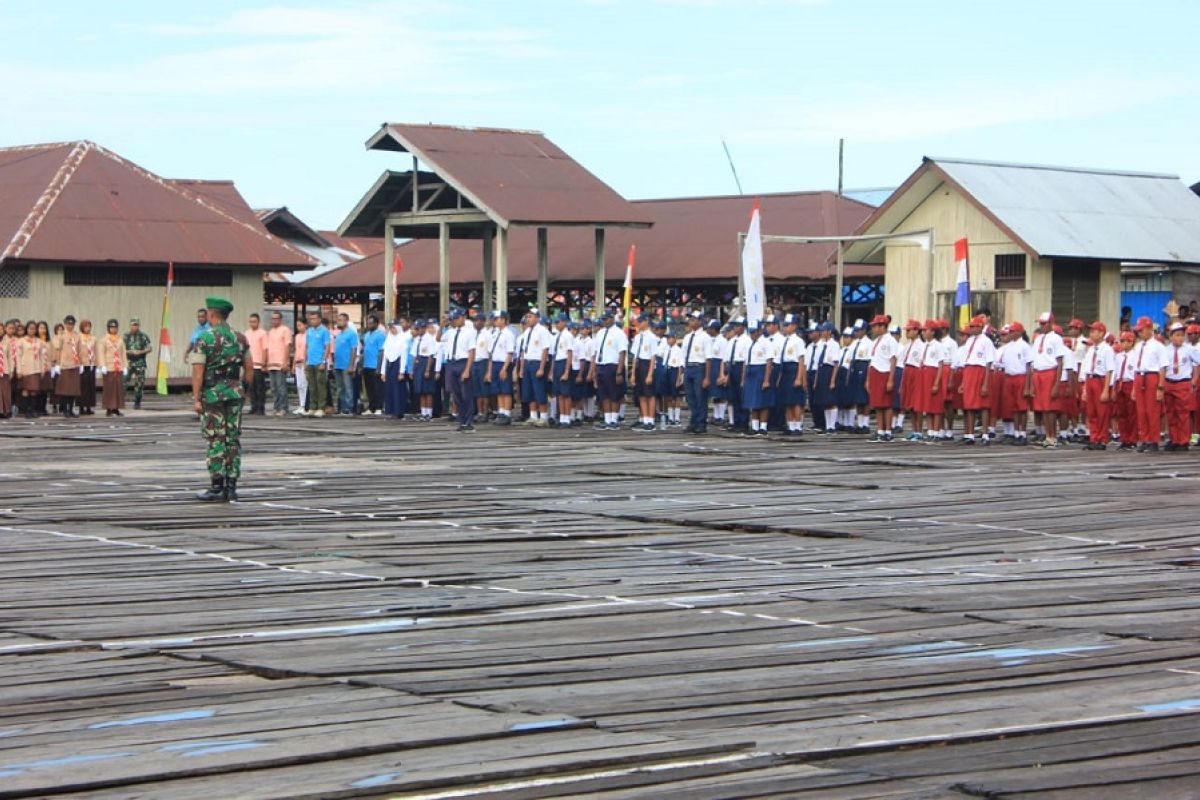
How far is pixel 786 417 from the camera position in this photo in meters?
29.8

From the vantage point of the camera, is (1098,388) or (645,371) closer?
(1098,388)

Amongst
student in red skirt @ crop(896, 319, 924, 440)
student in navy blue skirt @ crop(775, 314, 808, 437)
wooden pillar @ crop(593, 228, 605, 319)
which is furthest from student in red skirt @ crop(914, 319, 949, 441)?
wooden pillar @ crop(593, 228, 605, 319)

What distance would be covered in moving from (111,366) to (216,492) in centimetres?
1789

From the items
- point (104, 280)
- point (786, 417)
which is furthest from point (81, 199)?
point (786, 417)

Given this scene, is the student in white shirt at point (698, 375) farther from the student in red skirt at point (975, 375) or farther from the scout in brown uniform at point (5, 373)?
the scout in brown uniform at point (5, 373)

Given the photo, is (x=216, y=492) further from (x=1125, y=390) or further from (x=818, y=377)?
(x=818, y=377)

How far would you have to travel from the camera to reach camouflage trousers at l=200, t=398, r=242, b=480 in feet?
55.8

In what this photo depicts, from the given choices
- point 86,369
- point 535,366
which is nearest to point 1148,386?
point 535,366

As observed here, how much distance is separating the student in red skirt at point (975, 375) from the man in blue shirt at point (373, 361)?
37.6 feet

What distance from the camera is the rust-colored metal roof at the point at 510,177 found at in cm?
3931

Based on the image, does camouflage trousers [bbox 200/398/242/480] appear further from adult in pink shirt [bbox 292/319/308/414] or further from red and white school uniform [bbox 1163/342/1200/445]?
adult in pink shirt [bbox 292/319/308/414]

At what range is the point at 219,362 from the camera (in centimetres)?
1719

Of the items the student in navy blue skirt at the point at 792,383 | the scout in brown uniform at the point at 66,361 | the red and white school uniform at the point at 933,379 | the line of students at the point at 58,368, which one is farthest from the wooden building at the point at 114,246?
the red and white school uniform at the point at 933,379

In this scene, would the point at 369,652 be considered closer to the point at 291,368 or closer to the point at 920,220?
the point at 291,368
